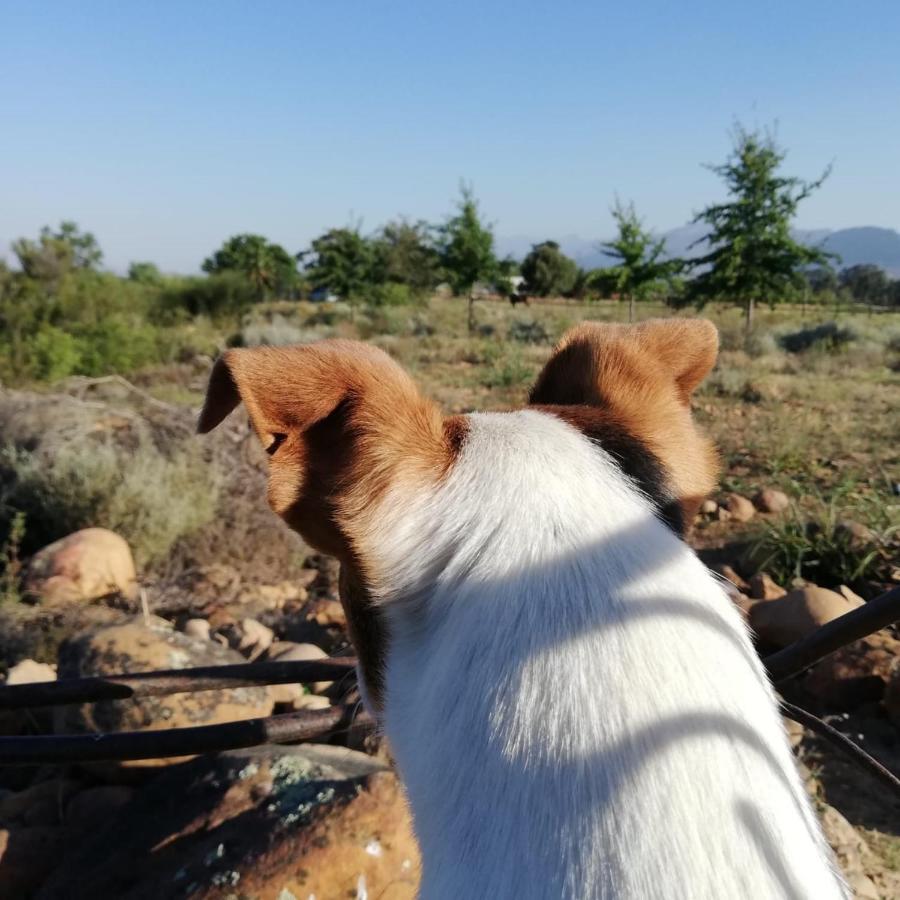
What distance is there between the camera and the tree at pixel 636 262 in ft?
105

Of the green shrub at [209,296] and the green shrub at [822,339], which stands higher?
the green shrub at [822,339]

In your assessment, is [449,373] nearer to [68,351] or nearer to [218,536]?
[68,351]

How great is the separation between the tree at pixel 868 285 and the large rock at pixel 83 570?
66498mm

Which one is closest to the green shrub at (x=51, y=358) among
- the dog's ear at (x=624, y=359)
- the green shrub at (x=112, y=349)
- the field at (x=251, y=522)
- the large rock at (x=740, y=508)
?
the green shrub at (x=112, y=349)

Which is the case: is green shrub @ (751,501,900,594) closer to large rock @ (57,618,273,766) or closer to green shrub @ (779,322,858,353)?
large rock @ (57,618,273,766)

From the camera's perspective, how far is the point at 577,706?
102 centimetres

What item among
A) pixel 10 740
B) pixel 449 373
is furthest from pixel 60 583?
pixel 449 373

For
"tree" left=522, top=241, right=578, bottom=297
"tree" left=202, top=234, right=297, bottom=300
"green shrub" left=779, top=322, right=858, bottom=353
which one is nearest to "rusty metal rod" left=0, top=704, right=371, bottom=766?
"green shrub" left=779, top=322, right=858, bottom=353

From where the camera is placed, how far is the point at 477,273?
35.3 meters

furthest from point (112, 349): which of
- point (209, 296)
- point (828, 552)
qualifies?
point (209, 296)

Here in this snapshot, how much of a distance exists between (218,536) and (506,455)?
6.84 metres

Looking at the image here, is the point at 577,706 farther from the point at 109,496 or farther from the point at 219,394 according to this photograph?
the point at 109,496

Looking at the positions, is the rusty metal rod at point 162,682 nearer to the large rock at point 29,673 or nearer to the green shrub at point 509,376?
the large rock at point 29,673

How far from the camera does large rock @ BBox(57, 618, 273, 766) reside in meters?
4.00
